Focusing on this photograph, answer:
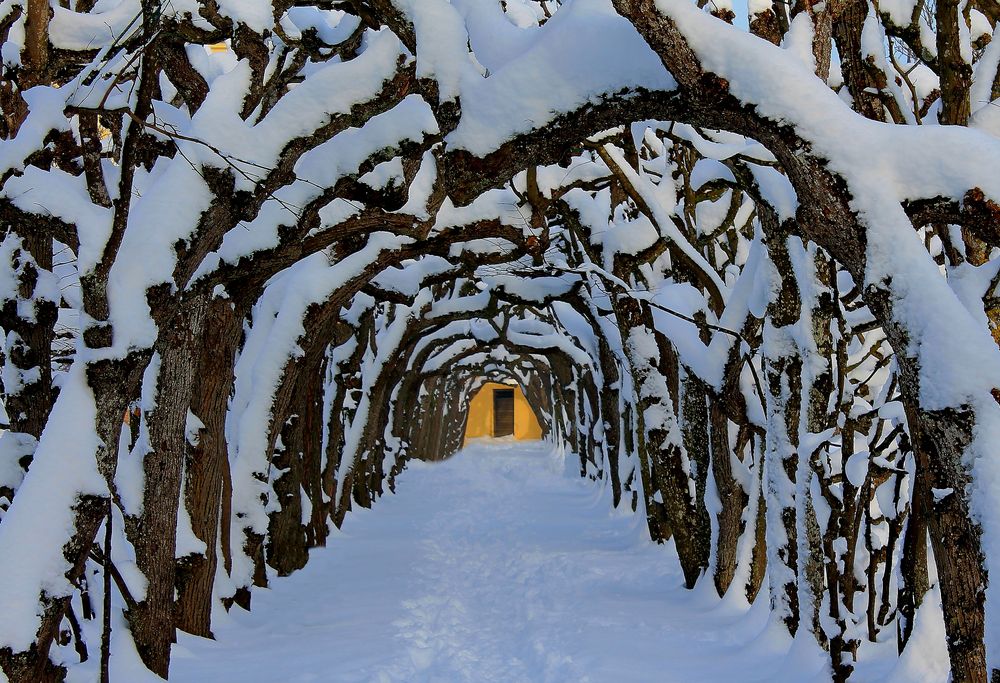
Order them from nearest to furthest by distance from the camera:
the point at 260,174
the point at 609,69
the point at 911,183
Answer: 1. the point at 911,183
2. the point at 609,69
3. the point at 260,174

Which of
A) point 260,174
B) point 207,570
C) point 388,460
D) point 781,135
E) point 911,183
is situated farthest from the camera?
point 388,460

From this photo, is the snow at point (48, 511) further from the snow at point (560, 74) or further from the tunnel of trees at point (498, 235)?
the snow at point (560, 74)

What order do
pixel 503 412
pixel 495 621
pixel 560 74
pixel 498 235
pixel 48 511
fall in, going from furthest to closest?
pixel 503 412
pixel 498 235
pixel 495 621
pixel 48 511
pixel 560 74

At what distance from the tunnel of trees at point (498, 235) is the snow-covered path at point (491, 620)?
421 millimetres

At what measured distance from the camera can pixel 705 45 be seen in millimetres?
3713

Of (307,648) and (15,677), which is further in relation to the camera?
(307,648)

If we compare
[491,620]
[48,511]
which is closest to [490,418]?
[491,620]

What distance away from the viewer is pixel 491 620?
8141mm

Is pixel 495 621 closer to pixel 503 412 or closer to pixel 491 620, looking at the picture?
pixel 491 620

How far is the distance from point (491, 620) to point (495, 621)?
2.3 inches

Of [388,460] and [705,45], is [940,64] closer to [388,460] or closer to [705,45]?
[705,45]

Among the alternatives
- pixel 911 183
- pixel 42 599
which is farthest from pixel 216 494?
pixel 911 183

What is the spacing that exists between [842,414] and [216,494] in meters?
4.52

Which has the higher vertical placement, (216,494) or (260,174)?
(260,174)
